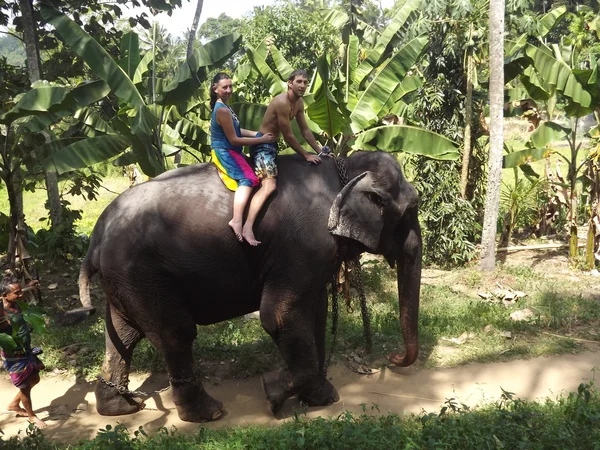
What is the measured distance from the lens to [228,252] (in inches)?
185

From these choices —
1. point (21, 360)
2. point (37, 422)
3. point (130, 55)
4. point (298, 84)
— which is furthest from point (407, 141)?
point (37, 422)

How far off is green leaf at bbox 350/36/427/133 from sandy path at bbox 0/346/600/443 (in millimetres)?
3302

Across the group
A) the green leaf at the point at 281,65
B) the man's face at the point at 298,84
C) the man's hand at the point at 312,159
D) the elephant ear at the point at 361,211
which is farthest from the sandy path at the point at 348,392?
the green leaf at the point at 281,65

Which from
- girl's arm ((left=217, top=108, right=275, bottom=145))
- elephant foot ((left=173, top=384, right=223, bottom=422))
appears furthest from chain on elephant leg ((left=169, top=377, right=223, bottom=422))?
girl's arm ((left=217, top=108, right=275, bottom=145))

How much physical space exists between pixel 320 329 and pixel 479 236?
600cm

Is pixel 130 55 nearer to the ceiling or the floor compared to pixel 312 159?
nearer to the ceiling

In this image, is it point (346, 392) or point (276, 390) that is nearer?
point (276, 390)

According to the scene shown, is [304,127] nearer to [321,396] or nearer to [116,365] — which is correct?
[321,396]

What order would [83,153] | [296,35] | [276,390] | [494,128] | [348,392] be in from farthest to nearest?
[296,35], [494,128], [83,153], [348,392], [276,390]

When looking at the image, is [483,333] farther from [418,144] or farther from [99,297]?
[99,297]

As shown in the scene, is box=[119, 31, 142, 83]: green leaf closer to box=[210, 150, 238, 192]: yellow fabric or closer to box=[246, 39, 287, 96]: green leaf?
box=[246, 39, 287, 96]: green leaf

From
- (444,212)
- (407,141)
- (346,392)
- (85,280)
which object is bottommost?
(346,392)

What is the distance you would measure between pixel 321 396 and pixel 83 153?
3.84m

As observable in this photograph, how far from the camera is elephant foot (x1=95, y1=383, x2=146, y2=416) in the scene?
5.27 meters
